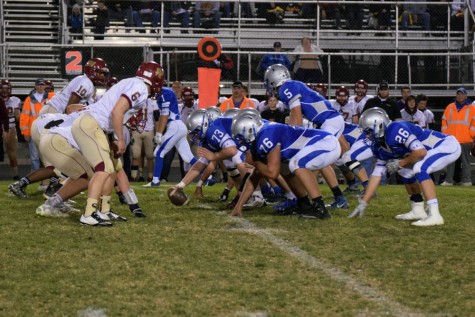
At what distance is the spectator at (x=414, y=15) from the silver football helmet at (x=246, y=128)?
12.1 metres

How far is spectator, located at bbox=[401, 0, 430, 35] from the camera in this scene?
69.2 feet

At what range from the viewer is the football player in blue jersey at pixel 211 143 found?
1068cm

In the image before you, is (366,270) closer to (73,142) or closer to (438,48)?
(73,142)

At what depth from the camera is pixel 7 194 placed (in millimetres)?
12508

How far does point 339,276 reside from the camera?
7047mm

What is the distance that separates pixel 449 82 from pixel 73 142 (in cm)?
1159

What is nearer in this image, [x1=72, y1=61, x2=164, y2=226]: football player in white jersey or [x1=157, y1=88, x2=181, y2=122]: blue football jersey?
[x1=72, y1=61, x2=164, y2=226]: football player in white jersey

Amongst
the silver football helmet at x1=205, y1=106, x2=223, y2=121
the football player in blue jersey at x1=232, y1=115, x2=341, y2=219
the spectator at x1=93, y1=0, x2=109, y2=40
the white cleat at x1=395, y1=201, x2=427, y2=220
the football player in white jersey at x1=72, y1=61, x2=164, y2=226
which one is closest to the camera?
the football player in white jersey at x1=72, y1=61, x2=164, y2=226

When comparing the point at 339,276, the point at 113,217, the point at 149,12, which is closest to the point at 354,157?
the point at 113,217

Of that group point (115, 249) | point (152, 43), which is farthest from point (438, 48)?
point (115, 249)

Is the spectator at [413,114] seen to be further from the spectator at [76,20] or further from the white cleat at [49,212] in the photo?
the white cleat at [49,212]

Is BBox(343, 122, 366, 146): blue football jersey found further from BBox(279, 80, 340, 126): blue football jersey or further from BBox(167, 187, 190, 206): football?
BBox(167, 187, 190, 206): football

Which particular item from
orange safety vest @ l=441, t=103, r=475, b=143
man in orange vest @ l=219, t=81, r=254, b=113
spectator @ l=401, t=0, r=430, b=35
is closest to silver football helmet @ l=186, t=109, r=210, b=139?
man in orange vest @ l=219, t=81, r=254, b=113

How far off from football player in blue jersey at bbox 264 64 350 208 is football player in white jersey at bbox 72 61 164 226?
2177 millimetres
